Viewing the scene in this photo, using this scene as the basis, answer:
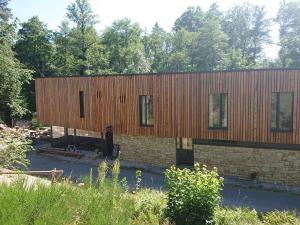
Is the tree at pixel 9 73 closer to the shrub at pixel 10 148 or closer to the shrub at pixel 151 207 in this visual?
the shrub at pixel 10 148

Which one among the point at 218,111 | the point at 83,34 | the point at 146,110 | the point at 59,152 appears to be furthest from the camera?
the point at 83,34

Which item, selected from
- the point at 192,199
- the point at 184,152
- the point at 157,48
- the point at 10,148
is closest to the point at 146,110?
the point at 184,152

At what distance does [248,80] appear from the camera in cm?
1440

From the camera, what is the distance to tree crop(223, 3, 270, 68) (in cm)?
4250

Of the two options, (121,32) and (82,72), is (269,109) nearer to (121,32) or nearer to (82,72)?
(82,72)

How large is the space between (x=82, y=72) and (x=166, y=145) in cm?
2053

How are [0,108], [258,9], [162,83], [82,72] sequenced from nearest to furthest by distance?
1. [162,83]
2. [0,108]
3. [82,72]
4. [258,9]

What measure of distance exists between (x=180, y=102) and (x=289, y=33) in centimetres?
2524

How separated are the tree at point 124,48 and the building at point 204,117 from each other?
1725cm

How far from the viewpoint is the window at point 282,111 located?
1379 centimetres

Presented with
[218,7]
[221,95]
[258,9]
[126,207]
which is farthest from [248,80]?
[218,7]

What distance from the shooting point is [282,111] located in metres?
13.9

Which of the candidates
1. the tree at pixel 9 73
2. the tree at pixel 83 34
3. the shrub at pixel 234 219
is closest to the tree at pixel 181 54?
the tree at pixel 83 34

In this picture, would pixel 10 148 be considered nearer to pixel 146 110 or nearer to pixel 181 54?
pixel 146 110
